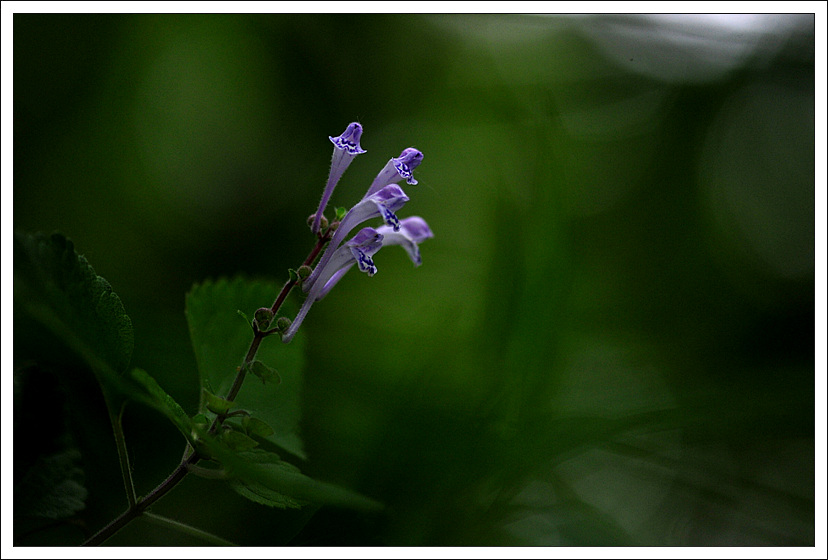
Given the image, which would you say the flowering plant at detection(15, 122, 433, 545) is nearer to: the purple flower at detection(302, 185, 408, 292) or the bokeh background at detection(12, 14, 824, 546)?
the purple flower at detection(302, 185, 408, 292)

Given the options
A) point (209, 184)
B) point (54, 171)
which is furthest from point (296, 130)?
point (54, 171)

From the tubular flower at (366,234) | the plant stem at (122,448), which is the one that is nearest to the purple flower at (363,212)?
the tubular flower at (366,234)

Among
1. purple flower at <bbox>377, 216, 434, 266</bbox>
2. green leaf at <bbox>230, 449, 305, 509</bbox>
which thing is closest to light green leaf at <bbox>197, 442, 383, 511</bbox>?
green leaf at <bbox>230, 449, 305, 509</bbox>

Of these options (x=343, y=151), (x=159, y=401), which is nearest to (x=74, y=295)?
(x=159, y=401)

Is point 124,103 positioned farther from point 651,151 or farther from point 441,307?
point 651,151

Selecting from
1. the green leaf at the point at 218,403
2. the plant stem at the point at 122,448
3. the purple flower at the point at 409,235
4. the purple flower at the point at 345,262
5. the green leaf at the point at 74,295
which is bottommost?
the plant stem at the point at 122,448

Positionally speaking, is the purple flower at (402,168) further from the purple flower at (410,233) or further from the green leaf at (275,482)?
the green leaf at (275,482)

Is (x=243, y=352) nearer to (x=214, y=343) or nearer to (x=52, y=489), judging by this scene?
(x=214, y=343)
